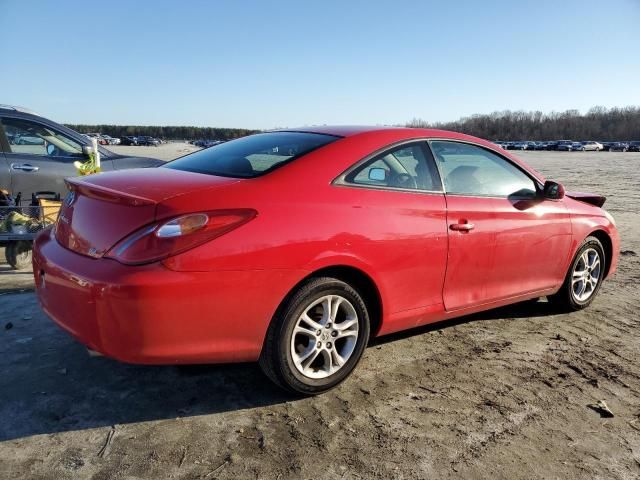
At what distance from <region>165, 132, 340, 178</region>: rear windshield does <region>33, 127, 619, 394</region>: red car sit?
0.02 meters

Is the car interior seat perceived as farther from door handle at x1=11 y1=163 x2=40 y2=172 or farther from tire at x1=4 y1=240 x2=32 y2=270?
door handle at x1=11 y1=163 x2=40 y2=172

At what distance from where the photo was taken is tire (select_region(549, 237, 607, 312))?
15.8 feet

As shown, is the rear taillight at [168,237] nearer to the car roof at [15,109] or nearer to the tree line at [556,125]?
the car roof at [15,109]

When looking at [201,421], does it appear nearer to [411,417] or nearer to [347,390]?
[347,390]

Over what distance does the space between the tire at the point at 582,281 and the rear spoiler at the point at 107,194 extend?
12.3ft

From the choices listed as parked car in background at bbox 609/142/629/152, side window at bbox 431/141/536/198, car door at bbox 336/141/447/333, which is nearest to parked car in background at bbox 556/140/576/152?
parked car in background at bbox 609/142/629/152

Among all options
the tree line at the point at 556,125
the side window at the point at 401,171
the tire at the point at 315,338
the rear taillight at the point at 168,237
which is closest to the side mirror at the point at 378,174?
the side window at the point at 401,171

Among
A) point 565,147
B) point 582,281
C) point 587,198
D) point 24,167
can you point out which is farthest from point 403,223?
point 565,147

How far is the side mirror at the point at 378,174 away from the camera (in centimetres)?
340

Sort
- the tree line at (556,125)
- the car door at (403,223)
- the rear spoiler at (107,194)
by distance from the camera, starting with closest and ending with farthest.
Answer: the rear spoiler at (107,194) < the car door at (403,223) < the tree line at (556,125)

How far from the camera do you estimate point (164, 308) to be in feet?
8.50

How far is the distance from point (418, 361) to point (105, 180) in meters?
2.35

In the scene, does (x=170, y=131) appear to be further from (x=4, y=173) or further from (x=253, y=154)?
(x=253, y=154)

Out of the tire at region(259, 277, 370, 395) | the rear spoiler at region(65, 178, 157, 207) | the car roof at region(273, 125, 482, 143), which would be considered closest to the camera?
the rear spoiler at region(65, 178, 157, 207)
